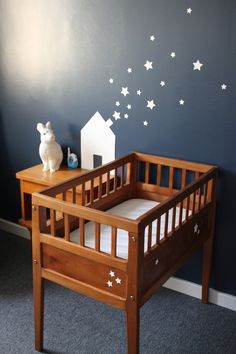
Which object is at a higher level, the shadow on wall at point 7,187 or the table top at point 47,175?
the table top at point 47,175

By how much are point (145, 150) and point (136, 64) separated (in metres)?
0.46

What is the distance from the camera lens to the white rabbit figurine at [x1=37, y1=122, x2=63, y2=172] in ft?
8.67

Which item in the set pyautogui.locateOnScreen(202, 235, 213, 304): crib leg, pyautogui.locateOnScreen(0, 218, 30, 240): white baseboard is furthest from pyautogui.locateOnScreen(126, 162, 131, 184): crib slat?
pyautogui.locateOnScreen(0, 218, 30, 240): white baseboard

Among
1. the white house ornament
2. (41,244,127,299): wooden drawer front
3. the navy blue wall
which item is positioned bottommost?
(41,244,127,299): wooden drawer front

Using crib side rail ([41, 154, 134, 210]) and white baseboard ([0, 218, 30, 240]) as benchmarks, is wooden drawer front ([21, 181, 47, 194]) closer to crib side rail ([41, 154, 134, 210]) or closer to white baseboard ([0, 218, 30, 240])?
crib side rail ([41, 154, 134, 210])

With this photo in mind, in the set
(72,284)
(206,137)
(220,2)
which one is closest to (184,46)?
(220,2)

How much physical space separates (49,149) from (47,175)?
15cm

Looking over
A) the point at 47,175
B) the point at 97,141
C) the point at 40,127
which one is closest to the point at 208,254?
the point at 97,141

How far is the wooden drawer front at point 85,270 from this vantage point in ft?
5.78

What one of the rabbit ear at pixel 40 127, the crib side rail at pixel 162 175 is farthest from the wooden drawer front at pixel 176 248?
the rabbit ear at pixel 40 127

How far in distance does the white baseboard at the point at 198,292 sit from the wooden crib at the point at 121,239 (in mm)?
64

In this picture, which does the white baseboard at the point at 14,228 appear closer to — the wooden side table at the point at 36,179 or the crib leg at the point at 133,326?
the wooden side table at the point at 36,179

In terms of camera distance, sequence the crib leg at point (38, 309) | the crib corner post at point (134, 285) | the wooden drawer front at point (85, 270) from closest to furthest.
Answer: the crib corner post at point (134, 285)
the wooden drawer front at point (85, 270)
the crib leg at point (38, 309)

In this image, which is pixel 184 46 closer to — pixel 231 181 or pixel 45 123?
pixel 231 181
